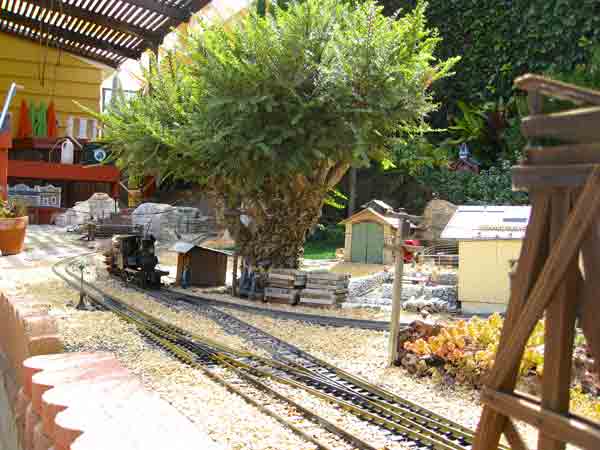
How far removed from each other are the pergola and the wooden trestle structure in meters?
26.9

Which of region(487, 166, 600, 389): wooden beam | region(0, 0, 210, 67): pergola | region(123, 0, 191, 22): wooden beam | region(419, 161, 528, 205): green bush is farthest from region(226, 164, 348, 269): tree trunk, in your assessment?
region(123, 0, 191, 22): wooden beam

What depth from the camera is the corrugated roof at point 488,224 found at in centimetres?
1270

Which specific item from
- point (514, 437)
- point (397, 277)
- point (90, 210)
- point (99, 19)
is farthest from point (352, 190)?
point (514, 437)

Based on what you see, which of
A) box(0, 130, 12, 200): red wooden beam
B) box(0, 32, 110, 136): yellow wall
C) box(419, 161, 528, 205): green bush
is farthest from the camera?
box(0, 32, 110, 136): yellow wall

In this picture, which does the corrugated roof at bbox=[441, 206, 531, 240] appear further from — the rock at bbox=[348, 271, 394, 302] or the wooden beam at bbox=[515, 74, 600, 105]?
the wooden beam at bbox=[515, 74, 600, 105]

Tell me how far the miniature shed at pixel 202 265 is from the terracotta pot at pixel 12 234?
6.79m

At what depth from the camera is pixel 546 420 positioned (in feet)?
9.48

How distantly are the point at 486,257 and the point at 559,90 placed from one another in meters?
10.5

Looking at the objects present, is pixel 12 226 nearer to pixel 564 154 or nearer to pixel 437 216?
pixel 437 216

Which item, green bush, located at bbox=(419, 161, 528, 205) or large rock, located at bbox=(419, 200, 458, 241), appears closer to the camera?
large rock, located at bbox=(419, 200, 458, 241)

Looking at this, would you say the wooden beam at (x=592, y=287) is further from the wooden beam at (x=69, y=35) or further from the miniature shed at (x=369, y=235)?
the wooden beam at (x=69, y=35)

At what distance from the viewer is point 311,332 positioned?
11.1 metres

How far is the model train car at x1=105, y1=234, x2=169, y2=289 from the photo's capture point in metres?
16.0

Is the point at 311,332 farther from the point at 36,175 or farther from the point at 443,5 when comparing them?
the point at 36,175
